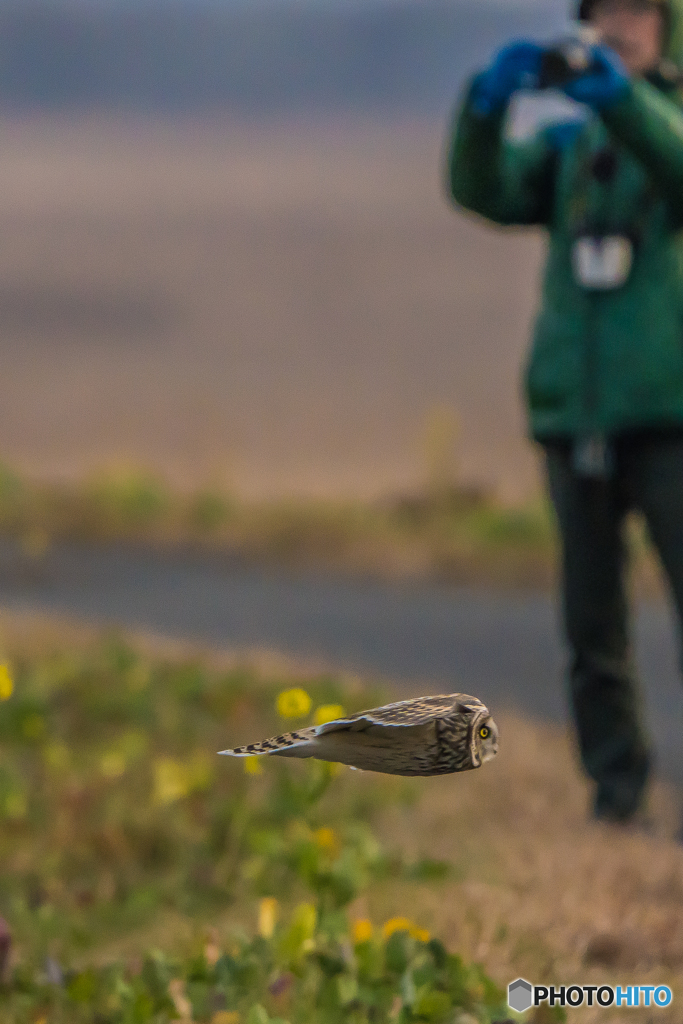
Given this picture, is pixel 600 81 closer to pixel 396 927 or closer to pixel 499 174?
pixel 499 174

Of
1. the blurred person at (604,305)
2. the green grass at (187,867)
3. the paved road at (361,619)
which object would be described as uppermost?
the blurred person at (604,305)

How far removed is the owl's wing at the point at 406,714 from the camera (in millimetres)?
870

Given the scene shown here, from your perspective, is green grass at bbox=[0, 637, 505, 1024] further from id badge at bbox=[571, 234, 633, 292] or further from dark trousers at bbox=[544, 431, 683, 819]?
id badge at bbox=[571, 234, 633, 292]

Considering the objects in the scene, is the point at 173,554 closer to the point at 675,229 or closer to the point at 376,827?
the point at 376,827

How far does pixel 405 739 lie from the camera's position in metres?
0.91

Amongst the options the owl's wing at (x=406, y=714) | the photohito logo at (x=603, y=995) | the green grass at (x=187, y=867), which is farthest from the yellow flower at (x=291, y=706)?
the photohito logo at (x=603, y=995)

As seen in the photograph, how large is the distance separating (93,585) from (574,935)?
5019 millimetres

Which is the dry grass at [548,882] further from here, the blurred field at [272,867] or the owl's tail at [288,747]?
the owl's tail at [288,747]

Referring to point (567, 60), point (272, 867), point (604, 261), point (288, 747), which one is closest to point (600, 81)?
point (567, 60)

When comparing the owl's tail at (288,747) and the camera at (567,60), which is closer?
the owl's tail at (288,747)

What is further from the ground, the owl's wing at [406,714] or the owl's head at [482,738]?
the owl's wing at [406,714]

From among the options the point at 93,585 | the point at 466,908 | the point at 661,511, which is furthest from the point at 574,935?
A: the point at 93,585

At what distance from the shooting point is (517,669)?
14.8 feet

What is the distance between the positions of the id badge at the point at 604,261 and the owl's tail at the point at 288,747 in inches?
60.5
